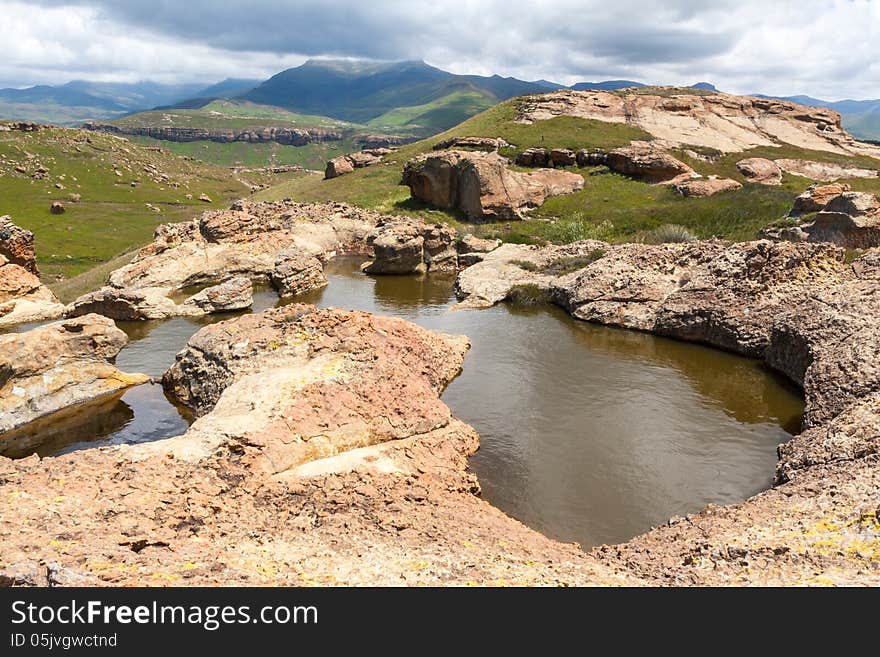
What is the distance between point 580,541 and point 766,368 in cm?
1377

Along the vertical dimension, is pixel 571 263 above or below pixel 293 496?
above

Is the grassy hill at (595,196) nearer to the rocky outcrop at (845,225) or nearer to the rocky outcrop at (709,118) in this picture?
the rocky outcrop at (709,118)

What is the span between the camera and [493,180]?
180ft

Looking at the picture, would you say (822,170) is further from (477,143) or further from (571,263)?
(571,263)

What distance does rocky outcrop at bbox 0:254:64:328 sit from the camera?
101 ft

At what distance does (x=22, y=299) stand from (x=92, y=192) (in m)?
95.1

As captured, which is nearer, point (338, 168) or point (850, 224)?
point (850, 224)

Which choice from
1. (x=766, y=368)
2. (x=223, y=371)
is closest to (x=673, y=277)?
(x=766, y=368)

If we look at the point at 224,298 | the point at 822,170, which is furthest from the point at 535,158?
the point at 224,298

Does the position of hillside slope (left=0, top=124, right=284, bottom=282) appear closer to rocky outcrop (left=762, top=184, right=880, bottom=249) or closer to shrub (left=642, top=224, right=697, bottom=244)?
shrub (left=642, top=224, right=697, bottom=244)

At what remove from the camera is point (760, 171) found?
7244 cm

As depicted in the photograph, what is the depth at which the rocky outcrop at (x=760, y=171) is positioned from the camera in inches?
2761

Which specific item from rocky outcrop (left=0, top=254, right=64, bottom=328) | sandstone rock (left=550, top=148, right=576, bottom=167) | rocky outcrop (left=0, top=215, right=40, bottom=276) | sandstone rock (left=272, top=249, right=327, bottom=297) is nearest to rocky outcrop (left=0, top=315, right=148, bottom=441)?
rocky outcrop (left=0, top=254, right=64, bottom=328)
